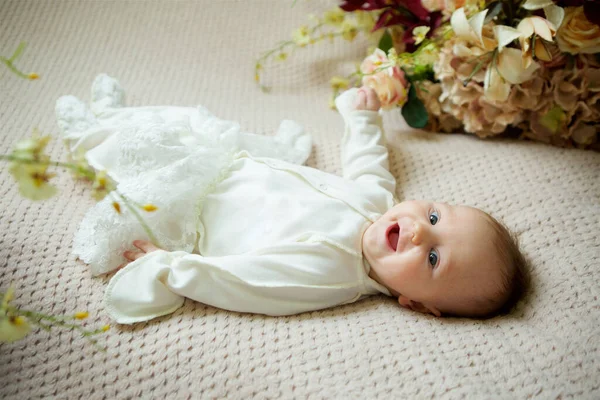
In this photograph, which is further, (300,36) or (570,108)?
(300,36)

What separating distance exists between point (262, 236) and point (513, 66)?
0.70m

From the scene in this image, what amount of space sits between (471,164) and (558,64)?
326 millimetres

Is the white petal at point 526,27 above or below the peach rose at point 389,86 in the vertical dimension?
above

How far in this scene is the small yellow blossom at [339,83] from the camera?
1.66 meters

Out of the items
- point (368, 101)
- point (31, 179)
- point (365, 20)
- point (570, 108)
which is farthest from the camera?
point (365, 20)

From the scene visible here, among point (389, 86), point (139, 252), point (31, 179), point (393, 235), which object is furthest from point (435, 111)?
point (31, 179)

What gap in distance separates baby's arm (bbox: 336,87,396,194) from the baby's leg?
0.36ft

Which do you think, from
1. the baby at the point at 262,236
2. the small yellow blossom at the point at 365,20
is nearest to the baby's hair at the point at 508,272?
the baby at the point at 262,236

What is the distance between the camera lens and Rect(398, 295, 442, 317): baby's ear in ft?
3.59

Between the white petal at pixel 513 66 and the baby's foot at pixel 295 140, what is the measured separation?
1.70ft

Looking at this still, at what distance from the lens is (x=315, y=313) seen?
1.05 metres

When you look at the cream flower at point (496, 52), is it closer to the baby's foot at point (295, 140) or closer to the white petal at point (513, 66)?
the white petal at point (513, 66)

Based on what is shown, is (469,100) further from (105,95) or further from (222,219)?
(105,95)

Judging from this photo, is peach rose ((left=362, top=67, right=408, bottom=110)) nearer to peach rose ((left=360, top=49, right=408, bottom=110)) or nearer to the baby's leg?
peach rose ((left=360, top=49, right=408, bottom=110))
